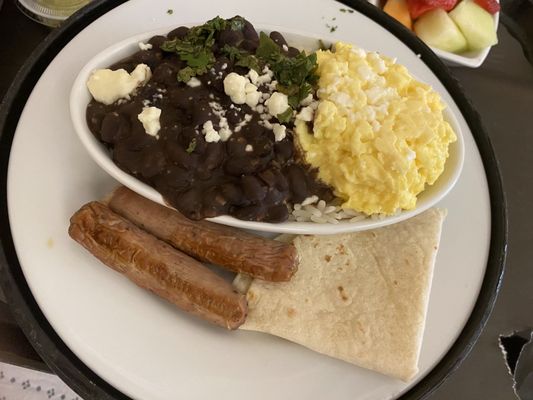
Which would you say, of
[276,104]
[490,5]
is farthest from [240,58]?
[490,5]

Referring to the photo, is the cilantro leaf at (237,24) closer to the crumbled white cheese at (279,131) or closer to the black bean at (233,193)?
the crumbled white cheese at (279,131)

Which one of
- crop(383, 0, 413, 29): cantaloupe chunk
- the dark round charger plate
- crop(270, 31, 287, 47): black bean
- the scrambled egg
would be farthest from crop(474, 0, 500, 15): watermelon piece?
crop(270, 31, 287, 47): black bean

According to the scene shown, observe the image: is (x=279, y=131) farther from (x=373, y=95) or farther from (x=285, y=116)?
(x=373, y=95)

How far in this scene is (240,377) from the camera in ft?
5.47

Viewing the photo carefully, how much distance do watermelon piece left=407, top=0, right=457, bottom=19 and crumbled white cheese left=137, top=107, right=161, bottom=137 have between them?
150 cm

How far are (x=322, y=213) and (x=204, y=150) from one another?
43 centimetres

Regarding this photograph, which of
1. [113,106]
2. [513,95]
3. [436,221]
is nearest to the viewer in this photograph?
[113,106]

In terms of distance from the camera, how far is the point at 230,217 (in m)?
1.68

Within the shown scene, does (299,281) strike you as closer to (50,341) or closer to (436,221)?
(436,221)

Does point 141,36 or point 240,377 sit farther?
point 141,36

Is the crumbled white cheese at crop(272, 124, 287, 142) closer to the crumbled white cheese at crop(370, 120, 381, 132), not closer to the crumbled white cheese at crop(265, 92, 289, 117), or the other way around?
the crumbled white cheese at crop(265, 92, 289, 117)

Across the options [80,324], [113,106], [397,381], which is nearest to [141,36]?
[113,106]

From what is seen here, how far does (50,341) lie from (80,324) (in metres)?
0.09

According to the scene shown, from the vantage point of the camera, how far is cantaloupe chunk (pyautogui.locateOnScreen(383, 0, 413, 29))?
2531 mm
